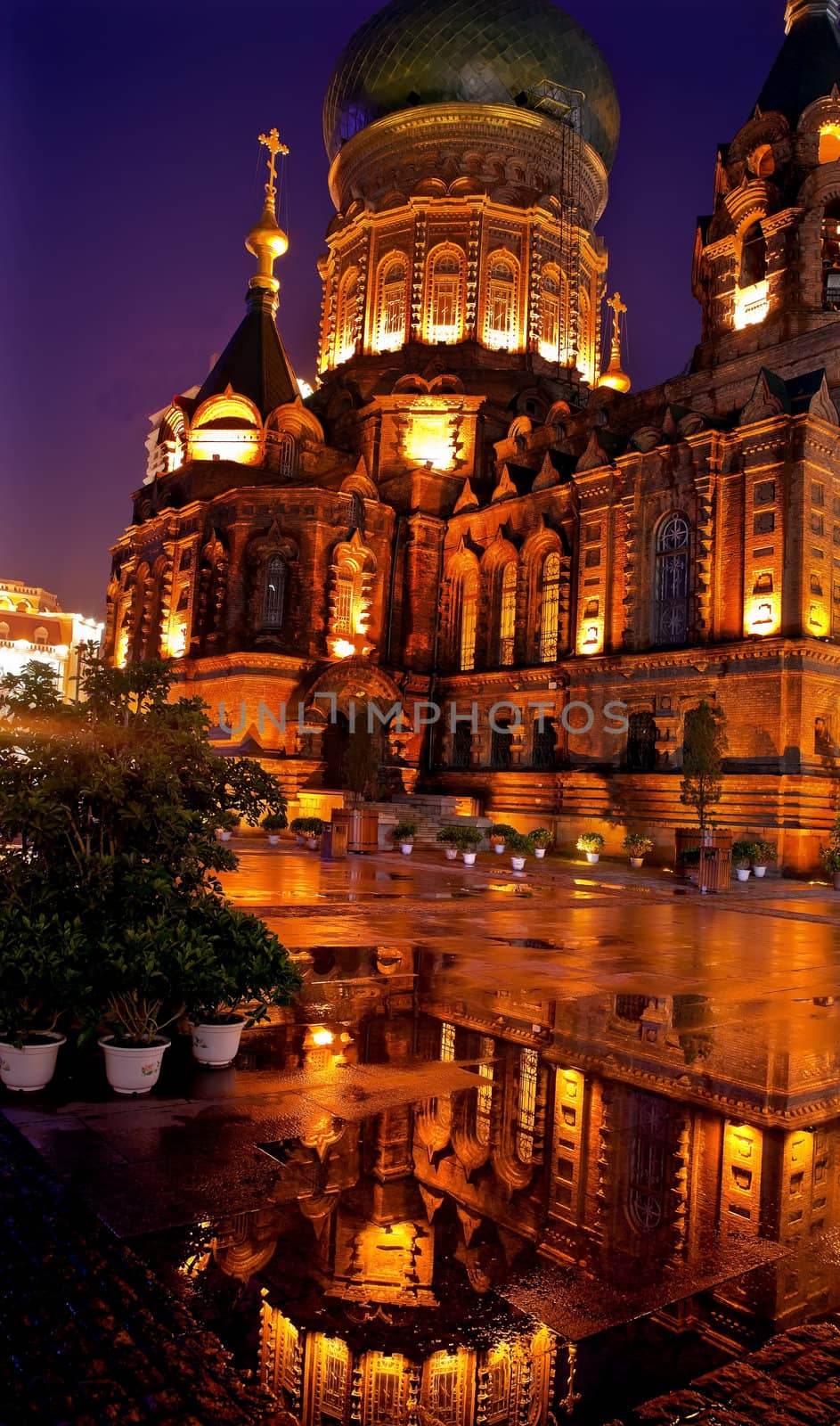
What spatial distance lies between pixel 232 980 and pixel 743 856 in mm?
21349

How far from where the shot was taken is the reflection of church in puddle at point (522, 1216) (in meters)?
3.30

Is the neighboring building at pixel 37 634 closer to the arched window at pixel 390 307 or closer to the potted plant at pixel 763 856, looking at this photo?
the arched window at pixel 390 307

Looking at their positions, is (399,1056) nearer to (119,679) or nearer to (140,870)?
(140,870)

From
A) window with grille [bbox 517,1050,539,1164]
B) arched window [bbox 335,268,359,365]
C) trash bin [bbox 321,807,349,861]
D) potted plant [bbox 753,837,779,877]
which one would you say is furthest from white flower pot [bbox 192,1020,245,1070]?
arched window [bbox 335,268,359,365]

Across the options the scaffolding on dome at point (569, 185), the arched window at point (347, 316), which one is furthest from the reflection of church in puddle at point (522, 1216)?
the arched window at point (347, 316)

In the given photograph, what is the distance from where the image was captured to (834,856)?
24.2 metres

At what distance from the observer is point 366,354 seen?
4588 cm

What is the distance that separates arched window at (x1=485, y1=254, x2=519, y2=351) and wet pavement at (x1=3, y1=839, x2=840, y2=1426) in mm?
39911

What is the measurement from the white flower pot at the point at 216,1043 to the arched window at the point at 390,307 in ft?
142

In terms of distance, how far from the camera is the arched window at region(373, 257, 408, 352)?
150ft

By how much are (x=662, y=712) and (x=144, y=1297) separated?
2736 cm

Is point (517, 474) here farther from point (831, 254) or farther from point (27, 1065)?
point (27, 1065)

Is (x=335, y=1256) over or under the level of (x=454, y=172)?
A: under

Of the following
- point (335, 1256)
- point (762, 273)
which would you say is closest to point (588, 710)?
point (762, 273)
